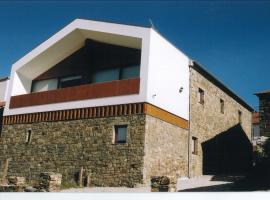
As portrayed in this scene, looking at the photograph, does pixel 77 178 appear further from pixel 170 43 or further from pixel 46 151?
pixel 170 43

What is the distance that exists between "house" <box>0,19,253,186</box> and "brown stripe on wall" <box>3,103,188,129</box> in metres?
0.05

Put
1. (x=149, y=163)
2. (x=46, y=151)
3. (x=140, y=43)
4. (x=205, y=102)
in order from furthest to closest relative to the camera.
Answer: (x=205, y=102), (x=46, y=151), (x=140, y=43), (x=149, y=163)

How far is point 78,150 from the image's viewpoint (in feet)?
52.1

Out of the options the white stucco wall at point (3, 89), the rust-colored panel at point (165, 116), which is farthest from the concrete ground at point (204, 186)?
the white stucco wall at point (3, 89)

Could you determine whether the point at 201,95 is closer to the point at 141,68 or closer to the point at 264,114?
the point at 264,114

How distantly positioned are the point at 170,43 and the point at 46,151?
27.9 feet

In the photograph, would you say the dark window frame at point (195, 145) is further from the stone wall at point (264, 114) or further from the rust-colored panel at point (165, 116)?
the stone wall at point (264, 114)

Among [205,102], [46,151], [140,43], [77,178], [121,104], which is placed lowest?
[77,178]

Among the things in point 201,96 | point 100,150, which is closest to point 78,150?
point 100,150

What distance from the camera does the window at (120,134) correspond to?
14719 mm

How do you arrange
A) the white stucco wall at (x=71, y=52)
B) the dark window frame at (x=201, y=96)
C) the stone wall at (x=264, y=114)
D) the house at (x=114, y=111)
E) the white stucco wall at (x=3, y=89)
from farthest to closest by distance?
the white stucco wall at (x=3, y=89) < the dark window frame at (x=201, y=96) < the stone wall at (x=264, y=114) < the white stucco wall at (x=71, y=52) < the house at (x=114, y=111)

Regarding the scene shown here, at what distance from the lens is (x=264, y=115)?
17.2 m

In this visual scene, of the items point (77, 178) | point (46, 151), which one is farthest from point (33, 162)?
point (77, 178)

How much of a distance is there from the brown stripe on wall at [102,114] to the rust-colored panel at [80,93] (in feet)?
2.00
